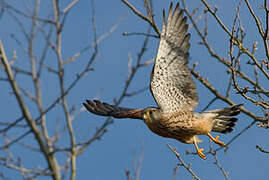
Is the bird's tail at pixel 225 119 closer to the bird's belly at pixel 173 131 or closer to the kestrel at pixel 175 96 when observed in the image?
the kestrel at pixel 175 96

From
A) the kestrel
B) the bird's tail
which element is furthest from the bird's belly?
the bird's tail

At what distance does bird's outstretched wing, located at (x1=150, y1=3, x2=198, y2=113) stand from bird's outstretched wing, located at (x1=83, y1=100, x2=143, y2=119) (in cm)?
38

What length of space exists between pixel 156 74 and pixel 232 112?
0.97 meters

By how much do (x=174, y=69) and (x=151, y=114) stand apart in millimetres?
501

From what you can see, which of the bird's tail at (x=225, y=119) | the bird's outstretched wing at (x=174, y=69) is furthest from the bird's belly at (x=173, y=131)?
the bird's tail at (x=225, y=119)

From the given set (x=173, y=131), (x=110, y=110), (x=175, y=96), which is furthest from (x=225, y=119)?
(x=110, y=110)

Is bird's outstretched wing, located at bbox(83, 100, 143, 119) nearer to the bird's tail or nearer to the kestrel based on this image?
the kestrel

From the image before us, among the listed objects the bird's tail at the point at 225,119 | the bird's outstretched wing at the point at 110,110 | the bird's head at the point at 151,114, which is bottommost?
the bird's tail at the point at 225,119

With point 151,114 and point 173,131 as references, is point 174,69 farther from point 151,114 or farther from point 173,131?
point 173,131

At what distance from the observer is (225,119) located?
13.2 ft

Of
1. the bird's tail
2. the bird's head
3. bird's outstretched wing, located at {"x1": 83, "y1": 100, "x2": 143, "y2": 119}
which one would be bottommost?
the bird's tail

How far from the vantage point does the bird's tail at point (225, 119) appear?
3.89 meters

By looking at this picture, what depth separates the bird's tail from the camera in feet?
12.8

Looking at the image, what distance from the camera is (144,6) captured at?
3.85 meters
